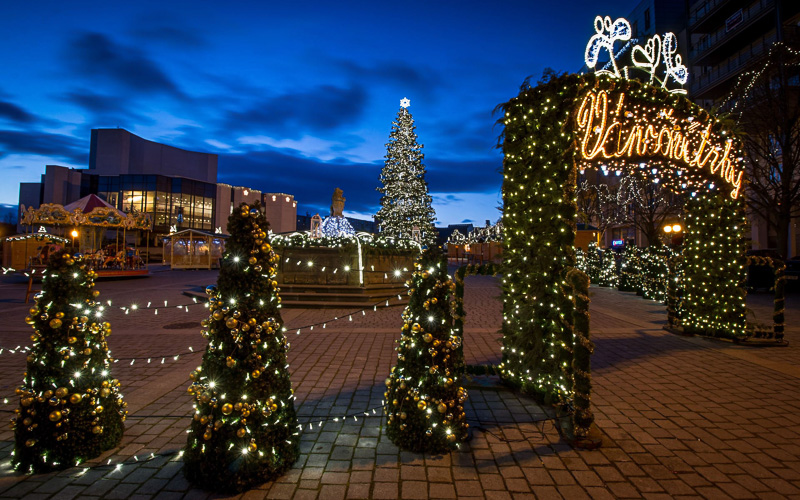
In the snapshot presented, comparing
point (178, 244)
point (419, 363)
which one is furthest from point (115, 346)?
point (178, 244)

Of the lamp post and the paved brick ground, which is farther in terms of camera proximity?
the lamp post

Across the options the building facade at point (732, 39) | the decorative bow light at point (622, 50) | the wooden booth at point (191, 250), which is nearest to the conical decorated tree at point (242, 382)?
the decorative bow light at point (622, 50)

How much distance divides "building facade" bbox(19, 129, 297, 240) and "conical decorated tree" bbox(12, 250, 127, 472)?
50.0 m

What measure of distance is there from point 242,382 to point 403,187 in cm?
2781

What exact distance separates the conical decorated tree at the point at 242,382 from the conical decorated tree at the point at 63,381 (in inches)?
39.7

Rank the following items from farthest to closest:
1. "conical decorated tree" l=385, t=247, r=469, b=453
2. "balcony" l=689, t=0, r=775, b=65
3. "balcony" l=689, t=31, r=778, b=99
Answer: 1. "balcony" l=689, t=31, r=778, b=99
2. "balcony" l=689, t=0, r=775, b=65
3. "conical decorated tree" l=385, t=247, r=469, b=453

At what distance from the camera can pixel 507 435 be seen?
148 inches

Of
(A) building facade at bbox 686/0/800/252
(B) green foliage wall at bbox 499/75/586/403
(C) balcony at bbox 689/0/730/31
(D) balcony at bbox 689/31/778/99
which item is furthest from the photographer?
(C) balcony at bbox 689/0/730/31

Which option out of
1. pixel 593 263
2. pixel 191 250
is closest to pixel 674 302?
pixel 593 263

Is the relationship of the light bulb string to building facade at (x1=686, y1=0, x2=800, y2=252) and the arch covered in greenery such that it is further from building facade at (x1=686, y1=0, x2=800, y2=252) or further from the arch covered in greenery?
building facade at (x1=686, y1=0, x2=800, y2=252)

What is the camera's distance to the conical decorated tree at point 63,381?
3.01 m

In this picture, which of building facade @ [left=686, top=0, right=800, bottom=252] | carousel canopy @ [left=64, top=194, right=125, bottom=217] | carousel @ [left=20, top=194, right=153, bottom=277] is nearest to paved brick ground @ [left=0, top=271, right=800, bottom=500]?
carousel @ [left=20, top=194, right=153, bottom=277]

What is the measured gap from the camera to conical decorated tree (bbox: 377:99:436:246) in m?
30.2

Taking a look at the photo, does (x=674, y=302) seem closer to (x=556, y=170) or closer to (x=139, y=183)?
(x=556, y=170)
